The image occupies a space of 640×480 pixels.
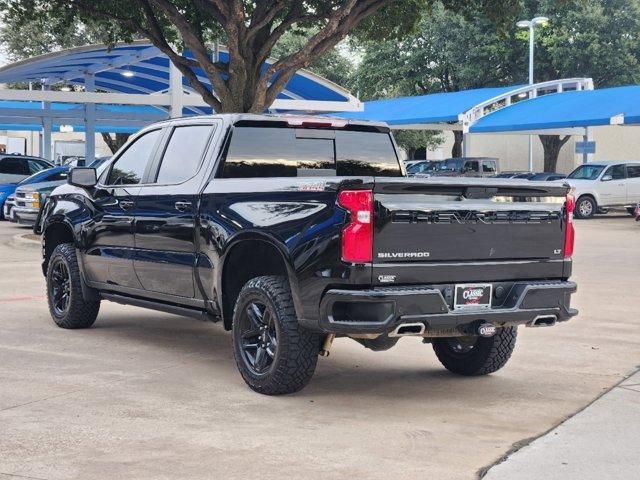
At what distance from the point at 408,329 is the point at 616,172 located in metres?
26.4

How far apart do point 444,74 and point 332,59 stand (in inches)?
468

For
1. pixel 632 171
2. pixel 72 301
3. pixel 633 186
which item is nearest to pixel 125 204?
pixel 72 301

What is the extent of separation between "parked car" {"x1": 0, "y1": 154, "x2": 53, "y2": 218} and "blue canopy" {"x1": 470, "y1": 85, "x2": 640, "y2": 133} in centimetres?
1578

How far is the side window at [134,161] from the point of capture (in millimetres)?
8938

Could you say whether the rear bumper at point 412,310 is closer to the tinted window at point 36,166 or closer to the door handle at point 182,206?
the door handle at point 182,206

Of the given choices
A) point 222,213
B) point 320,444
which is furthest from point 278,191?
point 320,444

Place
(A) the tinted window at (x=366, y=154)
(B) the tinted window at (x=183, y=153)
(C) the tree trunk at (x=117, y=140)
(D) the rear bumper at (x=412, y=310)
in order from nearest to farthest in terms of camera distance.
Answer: (D) the rear bumper at (x=412, y=310), (B) the tinted window at (x=183, y=153), (A) the tinted window at (x=366, y=154), (C) the tree trunk at (x=117, y=140)

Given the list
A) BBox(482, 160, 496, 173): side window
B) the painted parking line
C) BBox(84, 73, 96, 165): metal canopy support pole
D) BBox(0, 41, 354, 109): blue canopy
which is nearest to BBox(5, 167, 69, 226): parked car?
BBox(0, 41, 354, 109): blue canopy

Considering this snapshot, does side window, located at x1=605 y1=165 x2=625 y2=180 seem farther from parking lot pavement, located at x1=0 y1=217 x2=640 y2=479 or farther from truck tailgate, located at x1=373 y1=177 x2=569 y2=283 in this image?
truck tailgate, located at x1=373 y1=177 x2=569 y2=283

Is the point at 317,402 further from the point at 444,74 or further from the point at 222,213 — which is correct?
the point at 444,74

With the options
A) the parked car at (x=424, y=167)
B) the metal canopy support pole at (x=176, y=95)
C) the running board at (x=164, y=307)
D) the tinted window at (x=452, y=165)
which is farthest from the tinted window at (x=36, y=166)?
the running board at (x=164, y=307)

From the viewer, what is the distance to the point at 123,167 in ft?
30.4

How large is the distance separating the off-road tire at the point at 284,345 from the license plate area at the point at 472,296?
96cm

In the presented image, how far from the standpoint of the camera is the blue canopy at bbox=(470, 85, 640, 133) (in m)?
31.6
